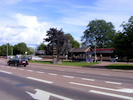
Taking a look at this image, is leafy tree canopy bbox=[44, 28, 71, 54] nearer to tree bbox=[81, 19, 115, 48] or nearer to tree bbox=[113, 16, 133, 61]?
tree bbox=[113, 16, 133, 61]

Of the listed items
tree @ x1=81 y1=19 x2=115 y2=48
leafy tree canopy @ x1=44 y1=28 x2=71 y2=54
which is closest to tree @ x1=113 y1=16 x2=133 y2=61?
leafy tree canopy @ x1=44 y1=28 x2=71 y2=54

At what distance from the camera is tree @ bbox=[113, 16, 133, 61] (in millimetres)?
18453

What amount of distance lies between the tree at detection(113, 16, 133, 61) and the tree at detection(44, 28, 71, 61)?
15.8 meters

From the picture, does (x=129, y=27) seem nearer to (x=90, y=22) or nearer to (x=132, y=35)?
(x=132, y=35)

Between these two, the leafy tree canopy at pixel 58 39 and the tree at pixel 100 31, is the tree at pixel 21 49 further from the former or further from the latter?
the leafy tree canopy at pixel 58 39

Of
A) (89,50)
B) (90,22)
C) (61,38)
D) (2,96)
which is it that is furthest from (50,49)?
(90,22)

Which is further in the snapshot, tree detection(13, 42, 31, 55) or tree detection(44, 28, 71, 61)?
tree detection(13, 42, 31, 55)

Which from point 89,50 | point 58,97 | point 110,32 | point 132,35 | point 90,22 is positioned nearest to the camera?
point 58,97

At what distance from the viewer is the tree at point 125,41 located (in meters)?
18.5

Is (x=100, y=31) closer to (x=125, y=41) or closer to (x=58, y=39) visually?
(x=58, y=39)

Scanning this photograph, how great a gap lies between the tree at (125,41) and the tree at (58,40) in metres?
15.8

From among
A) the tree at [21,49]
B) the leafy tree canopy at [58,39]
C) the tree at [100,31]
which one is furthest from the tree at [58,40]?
the tree at [21,49]

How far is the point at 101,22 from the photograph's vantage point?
58.0 metres

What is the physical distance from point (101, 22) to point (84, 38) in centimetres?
955
